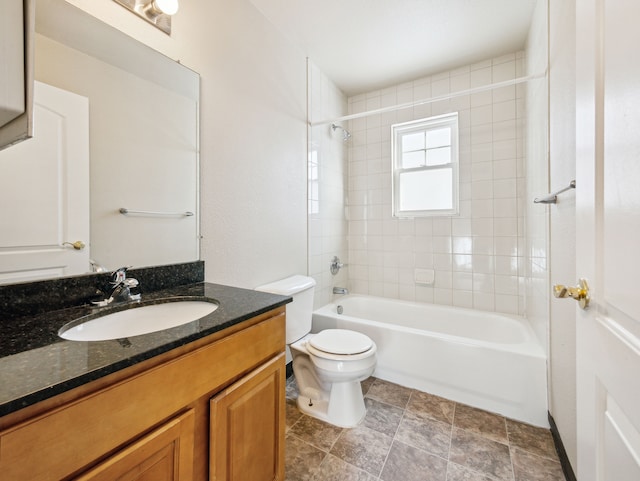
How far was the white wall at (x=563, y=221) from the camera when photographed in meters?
1.18

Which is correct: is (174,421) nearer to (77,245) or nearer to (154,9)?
(77,245)

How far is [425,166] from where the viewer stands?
105 inches

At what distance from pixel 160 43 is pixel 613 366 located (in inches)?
73.3

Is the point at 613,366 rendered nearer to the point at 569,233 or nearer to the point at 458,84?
the point at 569,233

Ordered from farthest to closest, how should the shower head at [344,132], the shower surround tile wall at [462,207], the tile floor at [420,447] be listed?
1. the shower head at [344,132]
2. the shower surround tile wall at [462,207]
3. the tile floor at [420,447]

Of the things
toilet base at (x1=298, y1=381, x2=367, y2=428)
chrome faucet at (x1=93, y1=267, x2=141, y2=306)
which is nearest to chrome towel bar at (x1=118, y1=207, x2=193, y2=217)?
chrome faucet at (x1=93, y1=267, x2=141, y2=306)

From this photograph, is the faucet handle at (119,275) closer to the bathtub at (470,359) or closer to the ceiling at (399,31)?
the bathtub at (470,359)

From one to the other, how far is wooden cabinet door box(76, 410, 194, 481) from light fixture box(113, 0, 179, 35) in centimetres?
152

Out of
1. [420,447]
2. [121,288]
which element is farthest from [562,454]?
[121,288]

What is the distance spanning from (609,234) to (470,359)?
4.65 ft

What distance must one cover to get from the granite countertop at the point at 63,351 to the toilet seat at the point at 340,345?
0.72 m

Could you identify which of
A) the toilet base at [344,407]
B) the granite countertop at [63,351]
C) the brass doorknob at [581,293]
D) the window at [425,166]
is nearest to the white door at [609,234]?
the brass doorknob at [581,293]

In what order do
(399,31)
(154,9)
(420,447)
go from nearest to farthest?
(154,9) → (420,447) → (399,31)

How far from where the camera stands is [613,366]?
1.79 ft
